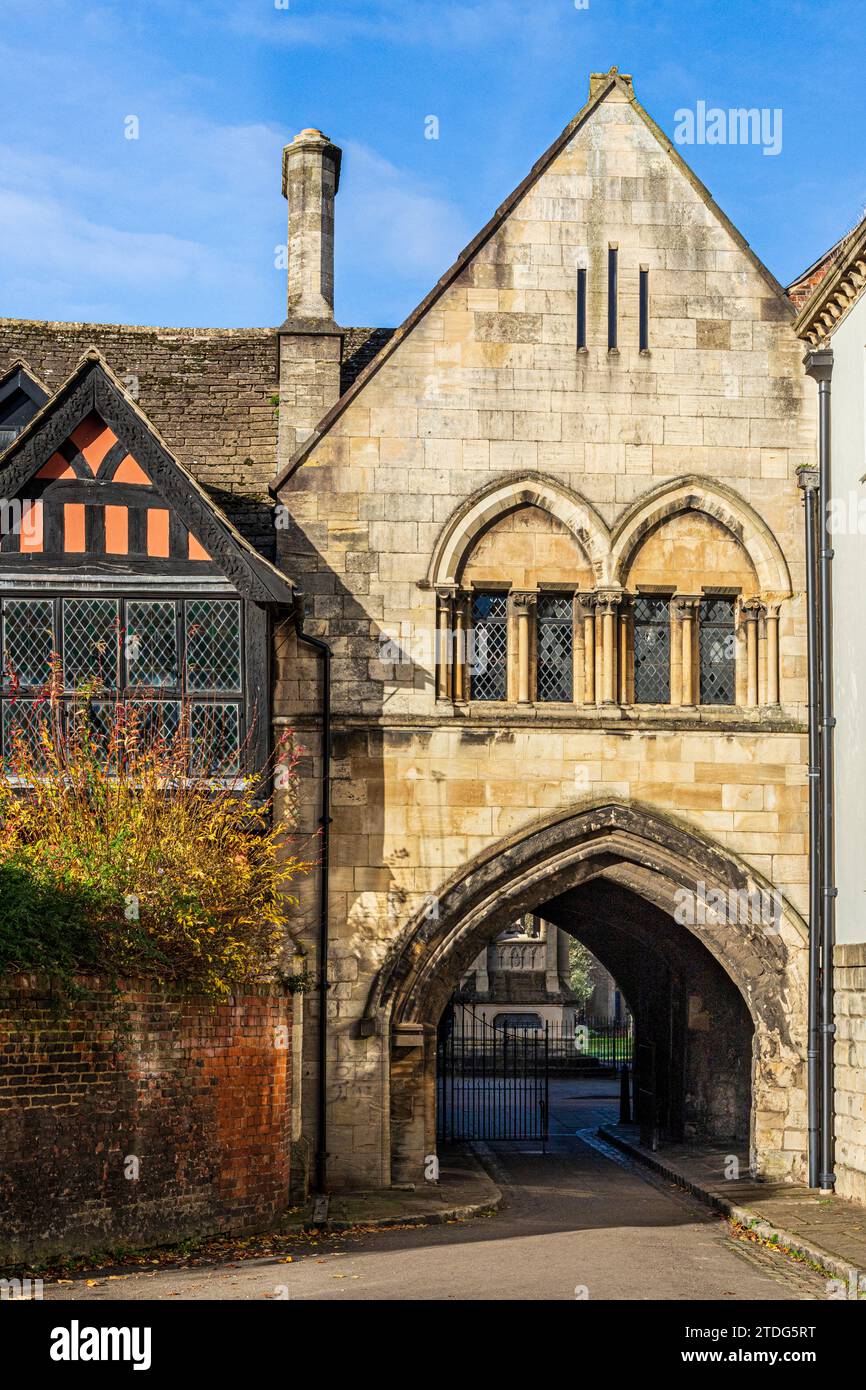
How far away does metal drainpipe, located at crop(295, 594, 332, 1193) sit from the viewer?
18.0 meters

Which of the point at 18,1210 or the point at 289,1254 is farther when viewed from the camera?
the point at 289,1254

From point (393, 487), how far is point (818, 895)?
635 cm

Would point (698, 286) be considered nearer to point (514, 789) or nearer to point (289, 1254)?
point (514, 789)

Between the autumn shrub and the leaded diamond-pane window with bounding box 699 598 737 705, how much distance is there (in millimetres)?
5293

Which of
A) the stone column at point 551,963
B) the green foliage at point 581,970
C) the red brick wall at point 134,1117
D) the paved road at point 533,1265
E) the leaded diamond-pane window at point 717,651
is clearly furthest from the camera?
the green foliage at point 581,970

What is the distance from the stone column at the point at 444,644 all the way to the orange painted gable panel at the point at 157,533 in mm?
3087

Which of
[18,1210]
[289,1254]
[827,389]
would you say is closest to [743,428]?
[827,389]

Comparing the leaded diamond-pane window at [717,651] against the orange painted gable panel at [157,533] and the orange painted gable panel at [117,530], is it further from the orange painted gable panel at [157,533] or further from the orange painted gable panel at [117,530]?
the orange painted gable panel at [117,530]

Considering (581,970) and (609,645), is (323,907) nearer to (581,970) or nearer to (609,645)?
(609,645)

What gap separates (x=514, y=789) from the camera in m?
18.8

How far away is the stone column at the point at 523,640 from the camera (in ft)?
62.6

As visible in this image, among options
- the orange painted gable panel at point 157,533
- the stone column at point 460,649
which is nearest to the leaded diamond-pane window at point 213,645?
the orange painted gable panel at point 157,533

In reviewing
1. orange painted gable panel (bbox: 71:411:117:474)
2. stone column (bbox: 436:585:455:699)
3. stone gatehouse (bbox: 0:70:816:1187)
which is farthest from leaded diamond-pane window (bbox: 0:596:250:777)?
stone column (bbox: 436:585:455:699)

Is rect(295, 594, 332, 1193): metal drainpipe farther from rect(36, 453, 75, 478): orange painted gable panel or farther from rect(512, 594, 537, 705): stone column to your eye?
rect(36, 453, 75, 478): orange painted gable panel
